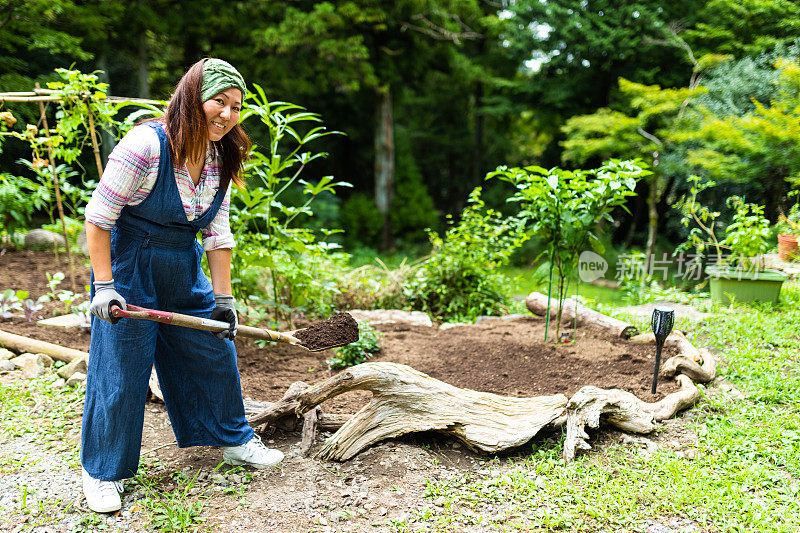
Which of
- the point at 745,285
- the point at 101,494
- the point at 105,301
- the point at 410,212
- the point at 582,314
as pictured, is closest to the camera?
the point at 105,301

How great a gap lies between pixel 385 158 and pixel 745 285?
8671 mm

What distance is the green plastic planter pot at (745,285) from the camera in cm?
509

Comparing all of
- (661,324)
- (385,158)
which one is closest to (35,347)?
(661,324)

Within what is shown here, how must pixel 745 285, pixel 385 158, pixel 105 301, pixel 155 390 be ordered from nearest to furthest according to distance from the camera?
pixel 105 301 → pixel 155 390 → pixel 745 285 → pixel 385 158

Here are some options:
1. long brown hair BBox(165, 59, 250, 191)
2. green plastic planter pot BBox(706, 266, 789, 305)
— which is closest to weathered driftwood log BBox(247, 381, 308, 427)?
long brown hair BBox(165, 59, 250, 191)

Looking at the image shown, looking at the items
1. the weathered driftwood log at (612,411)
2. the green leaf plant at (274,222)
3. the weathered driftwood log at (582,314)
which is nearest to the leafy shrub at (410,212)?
the weathered driftwood log at (582,314)

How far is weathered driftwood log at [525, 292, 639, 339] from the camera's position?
404cm

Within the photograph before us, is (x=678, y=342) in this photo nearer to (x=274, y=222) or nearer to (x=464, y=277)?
(x=464, y=277)

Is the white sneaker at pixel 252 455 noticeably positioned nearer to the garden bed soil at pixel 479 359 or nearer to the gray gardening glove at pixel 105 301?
the garden bed soil at pixel 479 359

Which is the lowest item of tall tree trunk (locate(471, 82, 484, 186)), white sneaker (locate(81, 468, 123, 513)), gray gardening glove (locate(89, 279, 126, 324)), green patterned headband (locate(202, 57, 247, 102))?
white sneaker (locate(81, 468, 123, 513))

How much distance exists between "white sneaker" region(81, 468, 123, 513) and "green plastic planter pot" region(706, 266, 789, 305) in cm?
524

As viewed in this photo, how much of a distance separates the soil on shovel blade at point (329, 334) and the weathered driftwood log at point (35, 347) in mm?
1786

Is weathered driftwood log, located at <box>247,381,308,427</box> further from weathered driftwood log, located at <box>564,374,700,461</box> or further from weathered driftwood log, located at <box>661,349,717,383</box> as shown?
weathered driftwood log, located at <box>661,349,717,383</box>

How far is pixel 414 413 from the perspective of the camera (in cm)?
262
